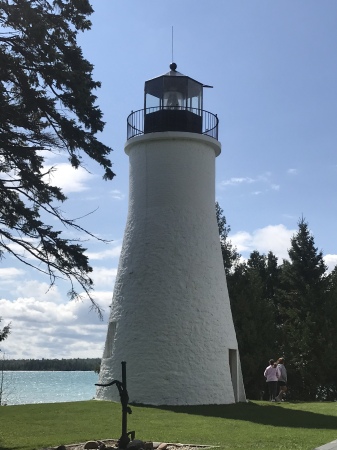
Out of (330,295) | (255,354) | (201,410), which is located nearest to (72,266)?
(201,410)

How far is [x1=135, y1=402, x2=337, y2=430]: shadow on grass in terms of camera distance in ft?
44.3

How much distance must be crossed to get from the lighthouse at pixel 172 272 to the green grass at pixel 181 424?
1.12m

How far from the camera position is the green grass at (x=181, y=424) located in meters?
10.9

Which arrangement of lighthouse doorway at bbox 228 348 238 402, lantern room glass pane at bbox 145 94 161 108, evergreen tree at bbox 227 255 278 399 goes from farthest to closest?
evergreen tree at bbox 227 255 278 399, lantern room glass pane at bbox 145 94 161 108, lighthouse doorway at bbox 228 348 238 402

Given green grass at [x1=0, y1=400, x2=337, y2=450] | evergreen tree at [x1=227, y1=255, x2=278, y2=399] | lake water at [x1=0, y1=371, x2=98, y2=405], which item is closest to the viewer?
green grass at [x1=0, y1=400, x2=337, y2=450]

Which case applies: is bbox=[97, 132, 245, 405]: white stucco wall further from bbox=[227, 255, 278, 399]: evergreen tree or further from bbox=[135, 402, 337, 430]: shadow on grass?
bbox=[227, 255, 278, 399]: evergreen tree

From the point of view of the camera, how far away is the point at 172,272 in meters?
18.3

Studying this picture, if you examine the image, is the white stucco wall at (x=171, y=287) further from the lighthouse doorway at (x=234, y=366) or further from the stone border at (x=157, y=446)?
the stone border at (x=157, y=446)

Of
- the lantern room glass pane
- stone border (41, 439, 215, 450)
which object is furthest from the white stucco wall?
stone border (41, 439, 215, 450)

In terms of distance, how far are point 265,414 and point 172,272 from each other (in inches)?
193

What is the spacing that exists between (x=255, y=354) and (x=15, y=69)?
20.1 m

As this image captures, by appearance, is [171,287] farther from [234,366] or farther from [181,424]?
[181,424]

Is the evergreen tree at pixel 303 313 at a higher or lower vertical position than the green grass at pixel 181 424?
higher

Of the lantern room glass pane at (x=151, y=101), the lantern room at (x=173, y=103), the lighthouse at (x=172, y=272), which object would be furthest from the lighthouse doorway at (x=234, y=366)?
the lantern room glass pane at (x=151, y=101)
